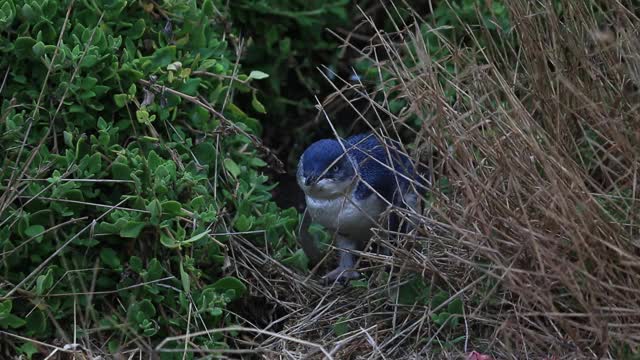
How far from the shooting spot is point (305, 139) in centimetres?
606

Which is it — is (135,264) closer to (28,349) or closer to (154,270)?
(154,270)

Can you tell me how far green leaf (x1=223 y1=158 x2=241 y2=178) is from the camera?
4.47 metres

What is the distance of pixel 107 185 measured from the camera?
411 centimetres

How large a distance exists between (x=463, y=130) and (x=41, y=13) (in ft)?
5.48

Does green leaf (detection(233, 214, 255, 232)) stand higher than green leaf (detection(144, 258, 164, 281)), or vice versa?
green leaf (detection(144, 258, 164, 281))

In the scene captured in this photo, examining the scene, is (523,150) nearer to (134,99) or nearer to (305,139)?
(134,99)

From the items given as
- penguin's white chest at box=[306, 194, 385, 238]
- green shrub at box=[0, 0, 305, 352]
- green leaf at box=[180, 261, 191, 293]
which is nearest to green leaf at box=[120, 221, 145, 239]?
green shrub at box=[0, 0, 305, 352]

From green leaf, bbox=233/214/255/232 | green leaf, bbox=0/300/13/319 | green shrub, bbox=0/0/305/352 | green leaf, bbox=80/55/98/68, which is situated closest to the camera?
green leaf, bbox=0/300/13/319

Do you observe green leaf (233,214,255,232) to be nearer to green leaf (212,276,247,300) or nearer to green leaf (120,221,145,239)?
green leaf (212,276,247,300)

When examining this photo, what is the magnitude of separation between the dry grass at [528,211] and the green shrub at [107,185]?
17.8 inches

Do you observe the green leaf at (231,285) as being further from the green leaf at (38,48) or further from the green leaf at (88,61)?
the green leaf at (38,48)

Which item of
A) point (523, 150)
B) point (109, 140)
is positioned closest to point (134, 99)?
point (109, 140)

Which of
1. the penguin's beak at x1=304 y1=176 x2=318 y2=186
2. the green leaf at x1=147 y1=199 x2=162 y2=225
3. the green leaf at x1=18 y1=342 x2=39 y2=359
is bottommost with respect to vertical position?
the green leaf at x1=18 y1=342 x2=39 y2=359

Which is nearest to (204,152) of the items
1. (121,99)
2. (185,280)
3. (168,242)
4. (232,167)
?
(232,167)
